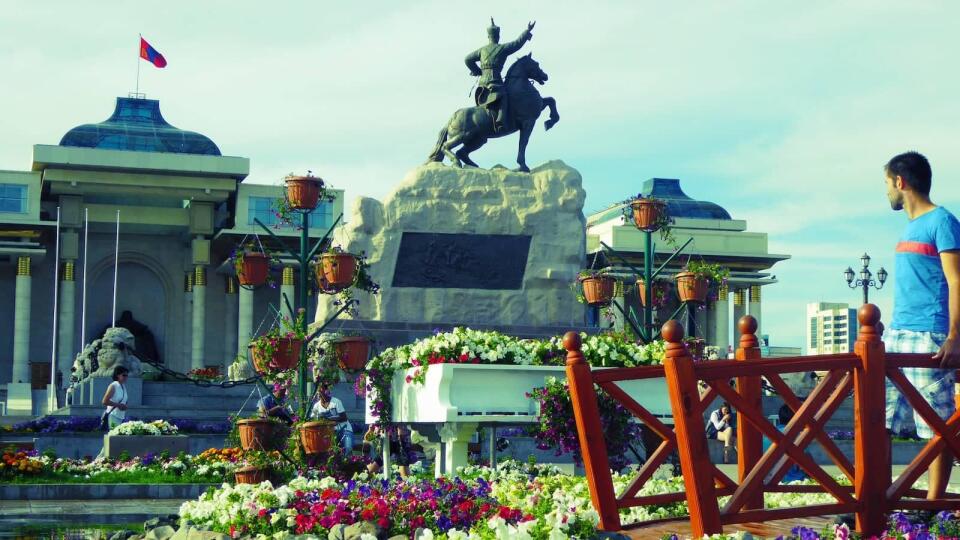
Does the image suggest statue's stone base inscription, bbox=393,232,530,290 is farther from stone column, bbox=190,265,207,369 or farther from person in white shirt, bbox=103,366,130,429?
stone column, bbox=190,265,207,369

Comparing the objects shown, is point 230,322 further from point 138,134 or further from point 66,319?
point 138,134

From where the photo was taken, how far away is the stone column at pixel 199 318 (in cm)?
5488

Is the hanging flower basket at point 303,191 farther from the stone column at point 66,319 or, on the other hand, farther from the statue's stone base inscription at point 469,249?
the stone column at point 66,319

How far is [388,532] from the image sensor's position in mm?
7449

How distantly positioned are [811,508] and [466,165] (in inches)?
669

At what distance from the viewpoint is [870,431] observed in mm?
5902

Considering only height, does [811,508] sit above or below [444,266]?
below

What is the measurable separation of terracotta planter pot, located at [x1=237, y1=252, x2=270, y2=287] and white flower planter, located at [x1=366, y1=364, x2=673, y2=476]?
19.6 feet

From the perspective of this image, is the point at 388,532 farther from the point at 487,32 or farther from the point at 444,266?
the point at 487,32

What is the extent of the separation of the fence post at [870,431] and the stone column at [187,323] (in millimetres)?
52441


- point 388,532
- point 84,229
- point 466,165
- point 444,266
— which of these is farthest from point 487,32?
point 84,229

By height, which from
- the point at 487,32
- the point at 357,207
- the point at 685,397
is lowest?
the point at 685,397

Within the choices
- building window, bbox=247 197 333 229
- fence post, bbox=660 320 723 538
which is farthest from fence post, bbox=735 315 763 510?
building window, bbox=247 197 333 229

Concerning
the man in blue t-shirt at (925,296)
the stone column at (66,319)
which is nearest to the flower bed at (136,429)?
the man in blue t-shirt at (925,296)
